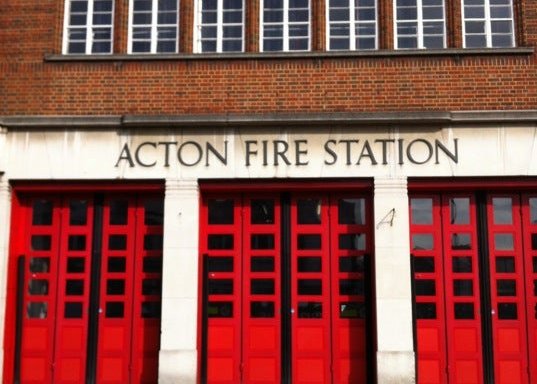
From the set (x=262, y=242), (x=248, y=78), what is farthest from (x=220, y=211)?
(x=248, y=78)

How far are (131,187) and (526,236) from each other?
6886 millimetres

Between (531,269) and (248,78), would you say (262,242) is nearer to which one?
(248,78)

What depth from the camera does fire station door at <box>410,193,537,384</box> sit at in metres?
11.9

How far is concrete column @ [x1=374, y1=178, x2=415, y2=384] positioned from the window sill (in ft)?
7.35

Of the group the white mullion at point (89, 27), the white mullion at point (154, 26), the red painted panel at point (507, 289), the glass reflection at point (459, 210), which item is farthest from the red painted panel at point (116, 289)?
the red painted panel at point (507, 289)

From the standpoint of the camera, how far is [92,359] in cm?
1227

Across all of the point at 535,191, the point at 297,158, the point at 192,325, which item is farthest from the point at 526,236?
the point at 192,325

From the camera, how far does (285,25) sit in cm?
1285

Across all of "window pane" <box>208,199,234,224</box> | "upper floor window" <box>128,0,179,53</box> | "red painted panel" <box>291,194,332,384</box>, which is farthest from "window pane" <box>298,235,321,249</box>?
"upper floor window" <box>128,0,179,53</box>

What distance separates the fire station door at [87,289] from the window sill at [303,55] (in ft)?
8.11

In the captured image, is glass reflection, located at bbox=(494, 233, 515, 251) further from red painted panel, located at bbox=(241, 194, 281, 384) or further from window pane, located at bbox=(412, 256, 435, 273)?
red painted panel, located at bbox=(241, 194, 281, 384)

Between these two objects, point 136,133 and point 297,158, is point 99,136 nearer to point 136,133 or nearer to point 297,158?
point 136,133

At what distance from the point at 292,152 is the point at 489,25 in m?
4.22

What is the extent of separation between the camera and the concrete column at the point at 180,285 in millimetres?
11797
